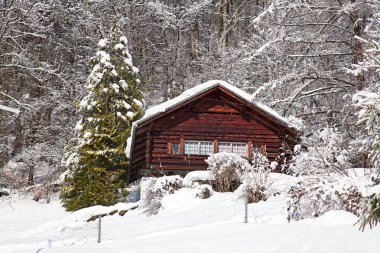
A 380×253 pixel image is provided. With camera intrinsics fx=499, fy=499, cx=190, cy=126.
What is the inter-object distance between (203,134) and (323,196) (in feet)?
44.4

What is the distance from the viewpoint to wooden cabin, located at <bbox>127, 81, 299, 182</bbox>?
77.4 feet

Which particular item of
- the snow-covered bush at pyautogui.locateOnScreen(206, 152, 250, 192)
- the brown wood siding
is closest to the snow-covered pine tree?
the brown wood siding

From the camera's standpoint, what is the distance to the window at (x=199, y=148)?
78.3 feet

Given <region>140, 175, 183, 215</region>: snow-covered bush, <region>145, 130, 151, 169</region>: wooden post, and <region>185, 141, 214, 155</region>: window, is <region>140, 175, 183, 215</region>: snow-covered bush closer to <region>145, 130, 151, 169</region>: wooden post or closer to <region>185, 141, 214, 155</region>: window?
<region>145, 130, 151, 169</region>: wooden post

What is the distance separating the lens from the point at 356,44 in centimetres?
1714

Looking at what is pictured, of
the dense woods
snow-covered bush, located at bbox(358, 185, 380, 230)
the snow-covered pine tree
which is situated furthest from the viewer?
the dense woods

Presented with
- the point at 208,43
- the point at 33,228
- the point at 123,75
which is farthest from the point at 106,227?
the point at 208,43

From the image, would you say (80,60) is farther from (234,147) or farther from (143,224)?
(143,224)

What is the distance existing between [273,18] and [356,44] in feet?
9.77

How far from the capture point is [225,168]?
19516mm

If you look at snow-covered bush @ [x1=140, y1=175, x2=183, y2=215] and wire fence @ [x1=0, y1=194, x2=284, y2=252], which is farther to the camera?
snow-covered bush @ [x1=140, y1=175, x2=183, y2=215]

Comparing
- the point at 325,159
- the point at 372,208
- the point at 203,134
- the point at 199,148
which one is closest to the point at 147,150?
the point at 199,148

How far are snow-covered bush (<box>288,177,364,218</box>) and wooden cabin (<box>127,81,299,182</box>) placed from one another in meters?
11.8

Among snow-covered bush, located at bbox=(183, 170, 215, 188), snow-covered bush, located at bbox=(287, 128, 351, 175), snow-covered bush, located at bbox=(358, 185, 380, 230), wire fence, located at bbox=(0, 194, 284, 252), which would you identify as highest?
snow-covered bush, located at bbox=(287, 128, 351, 175)
